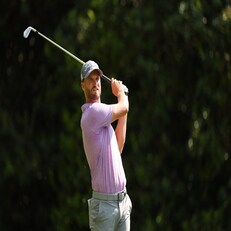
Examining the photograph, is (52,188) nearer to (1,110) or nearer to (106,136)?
(1,110)

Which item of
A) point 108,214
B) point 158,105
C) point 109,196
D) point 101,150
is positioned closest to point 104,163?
point 101,150

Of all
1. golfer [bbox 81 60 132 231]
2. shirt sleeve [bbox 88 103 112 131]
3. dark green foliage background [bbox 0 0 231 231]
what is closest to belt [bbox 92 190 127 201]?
golfer [bbox 81 60 132 231]

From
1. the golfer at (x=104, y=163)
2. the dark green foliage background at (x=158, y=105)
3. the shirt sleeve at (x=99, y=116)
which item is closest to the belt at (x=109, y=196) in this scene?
the golfer at (x=104, y=163)

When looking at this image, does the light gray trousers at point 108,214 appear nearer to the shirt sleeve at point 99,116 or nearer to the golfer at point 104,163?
the golfer at point 104,163

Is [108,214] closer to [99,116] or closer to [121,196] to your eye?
[121,196]

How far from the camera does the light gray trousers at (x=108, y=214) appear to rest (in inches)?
193

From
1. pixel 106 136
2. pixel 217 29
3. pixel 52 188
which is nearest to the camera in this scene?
pixel 106 136

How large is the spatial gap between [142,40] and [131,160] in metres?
1.37

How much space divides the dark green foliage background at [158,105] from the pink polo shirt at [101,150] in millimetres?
3678

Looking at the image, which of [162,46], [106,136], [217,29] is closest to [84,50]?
[162,46]

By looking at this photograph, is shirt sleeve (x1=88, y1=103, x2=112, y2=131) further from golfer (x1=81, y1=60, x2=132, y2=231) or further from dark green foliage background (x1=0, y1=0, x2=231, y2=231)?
dark green foliage background (x1=0, y1=0, x2=231, y2=231)

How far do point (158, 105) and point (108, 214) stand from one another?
390 centimetres

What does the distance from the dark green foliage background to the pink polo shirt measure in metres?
3.68

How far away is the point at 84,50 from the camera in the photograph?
8.76 meters
